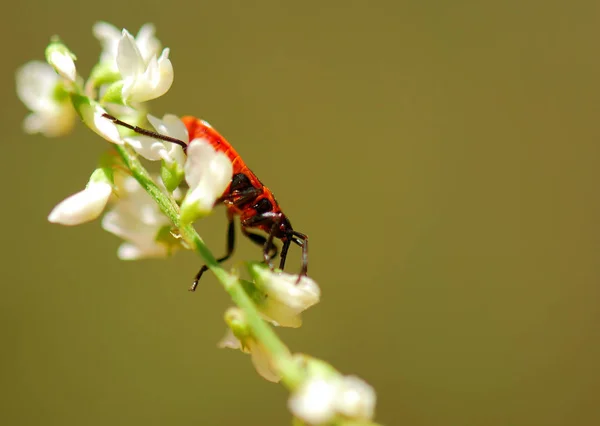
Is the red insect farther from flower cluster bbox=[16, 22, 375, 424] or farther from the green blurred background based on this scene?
the green blurred background

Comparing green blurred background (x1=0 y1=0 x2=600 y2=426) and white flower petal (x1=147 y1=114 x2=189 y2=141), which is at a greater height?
green blurred background (x1=0 y1=0 x2=600 y2=426)

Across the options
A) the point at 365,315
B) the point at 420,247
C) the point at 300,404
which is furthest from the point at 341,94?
the point at 300,404

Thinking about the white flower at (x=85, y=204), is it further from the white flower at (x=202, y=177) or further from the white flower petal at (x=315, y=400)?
the white flower petal at (x=315, y=400)

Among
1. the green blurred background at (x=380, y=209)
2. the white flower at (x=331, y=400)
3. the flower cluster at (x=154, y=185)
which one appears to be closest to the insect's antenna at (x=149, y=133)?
the flower cluster at (x=154, y=185)

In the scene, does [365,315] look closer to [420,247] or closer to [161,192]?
[420,247]

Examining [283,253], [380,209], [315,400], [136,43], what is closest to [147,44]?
[136,43]

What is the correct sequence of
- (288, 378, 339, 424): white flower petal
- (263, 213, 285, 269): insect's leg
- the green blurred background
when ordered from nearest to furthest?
(288, 378, 339, 424): white flower petal → (263, 213, 285, 269): insect's leg → the green blurred background

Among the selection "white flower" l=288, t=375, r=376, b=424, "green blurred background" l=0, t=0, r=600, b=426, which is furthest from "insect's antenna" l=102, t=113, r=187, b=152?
"green blurred background" l=0, t=0, r=600, b=426
